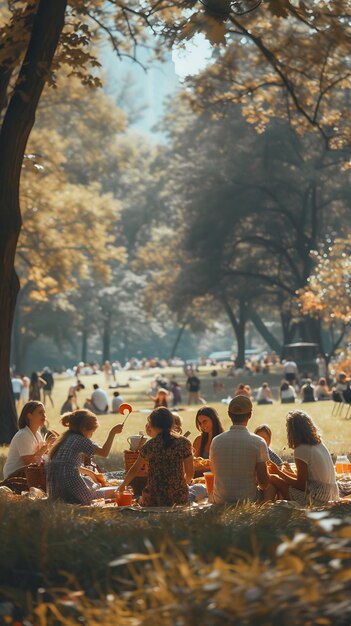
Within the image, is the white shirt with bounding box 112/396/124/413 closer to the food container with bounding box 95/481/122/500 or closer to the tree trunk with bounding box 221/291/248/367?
the food container with bounding box 95/481/122/500

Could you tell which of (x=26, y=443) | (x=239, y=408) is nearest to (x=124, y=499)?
(x=239, y=408)

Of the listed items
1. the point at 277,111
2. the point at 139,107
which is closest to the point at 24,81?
the point at 277,111

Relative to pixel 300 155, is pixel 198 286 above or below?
below

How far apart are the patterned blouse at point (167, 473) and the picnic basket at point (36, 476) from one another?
1774 millimetres

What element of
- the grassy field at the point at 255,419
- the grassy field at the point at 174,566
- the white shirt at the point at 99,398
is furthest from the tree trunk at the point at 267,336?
the grassy field at the point at 174,566

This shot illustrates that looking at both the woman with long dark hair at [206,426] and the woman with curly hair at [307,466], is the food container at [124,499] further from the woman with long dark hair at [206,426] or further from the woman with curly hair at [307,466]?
the woman with long dark hair at [206,426]

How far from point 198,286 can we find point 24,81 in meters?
45.7

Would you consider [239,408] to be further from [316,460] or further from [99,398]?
[99,398]

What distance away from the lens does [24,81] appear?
1471cm

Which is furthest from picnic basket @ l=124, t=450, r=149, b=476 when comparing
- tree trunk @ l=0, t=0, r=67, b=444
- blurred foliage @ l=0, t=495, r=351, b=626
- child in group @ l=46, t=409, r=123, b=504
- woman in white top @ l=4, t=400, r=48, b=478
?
tree trunk @ l=0, t=0, r=67, b=444

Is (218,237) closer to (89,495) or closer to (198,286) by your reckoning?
(198,286)

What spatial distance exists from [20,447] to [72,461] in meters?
1.80

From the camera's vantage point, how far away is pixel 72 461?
10500mm

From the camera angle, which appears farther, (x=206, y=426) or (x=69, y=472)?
(x=206, y=426)
